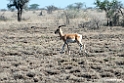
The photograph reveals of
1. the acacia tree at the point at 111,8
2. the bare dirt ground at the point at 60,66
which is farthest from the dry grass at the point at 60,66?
the acacia tree at the point at 111,8

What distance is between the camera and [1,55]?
1970cm

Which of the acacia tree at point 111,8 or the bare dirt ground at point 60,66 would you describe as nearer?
the bare dirt ground at point 60,66

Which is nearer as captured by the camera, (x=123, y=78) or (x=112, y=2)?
(x=123, y=78)

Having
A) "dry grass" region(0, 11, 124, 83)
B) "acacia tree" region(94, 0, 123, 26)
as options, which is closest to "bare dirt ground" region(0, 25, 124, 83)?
"dry grass" region(0, 11, 124, 83)

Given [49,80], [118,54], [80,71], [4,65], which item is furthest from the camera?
[118,54]

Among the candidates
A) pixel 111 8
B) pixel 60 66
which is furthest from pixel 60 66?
pixel 111 8

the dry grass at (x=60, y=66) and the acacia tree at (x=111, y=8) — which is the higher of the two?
the dry grass at (x=60, y=66)

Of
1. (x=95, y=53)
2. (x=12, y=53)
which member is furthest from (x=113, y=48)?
(x=12, y=53)

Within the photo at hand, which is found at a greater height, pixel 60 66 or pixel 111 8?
pixel 60 66

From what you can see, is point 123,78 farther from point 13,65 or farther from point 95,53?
point 95,53

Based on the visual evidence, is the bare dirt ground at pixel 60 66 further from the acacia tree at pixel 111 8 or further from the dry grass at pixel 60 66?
the acacia tree at pixel 111 8

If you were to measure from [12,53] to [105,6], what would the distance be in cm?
2828

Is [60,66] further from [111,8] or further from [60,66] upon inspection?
[111,8]

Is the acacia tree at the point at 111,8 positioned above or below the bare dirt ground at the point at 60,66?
below
